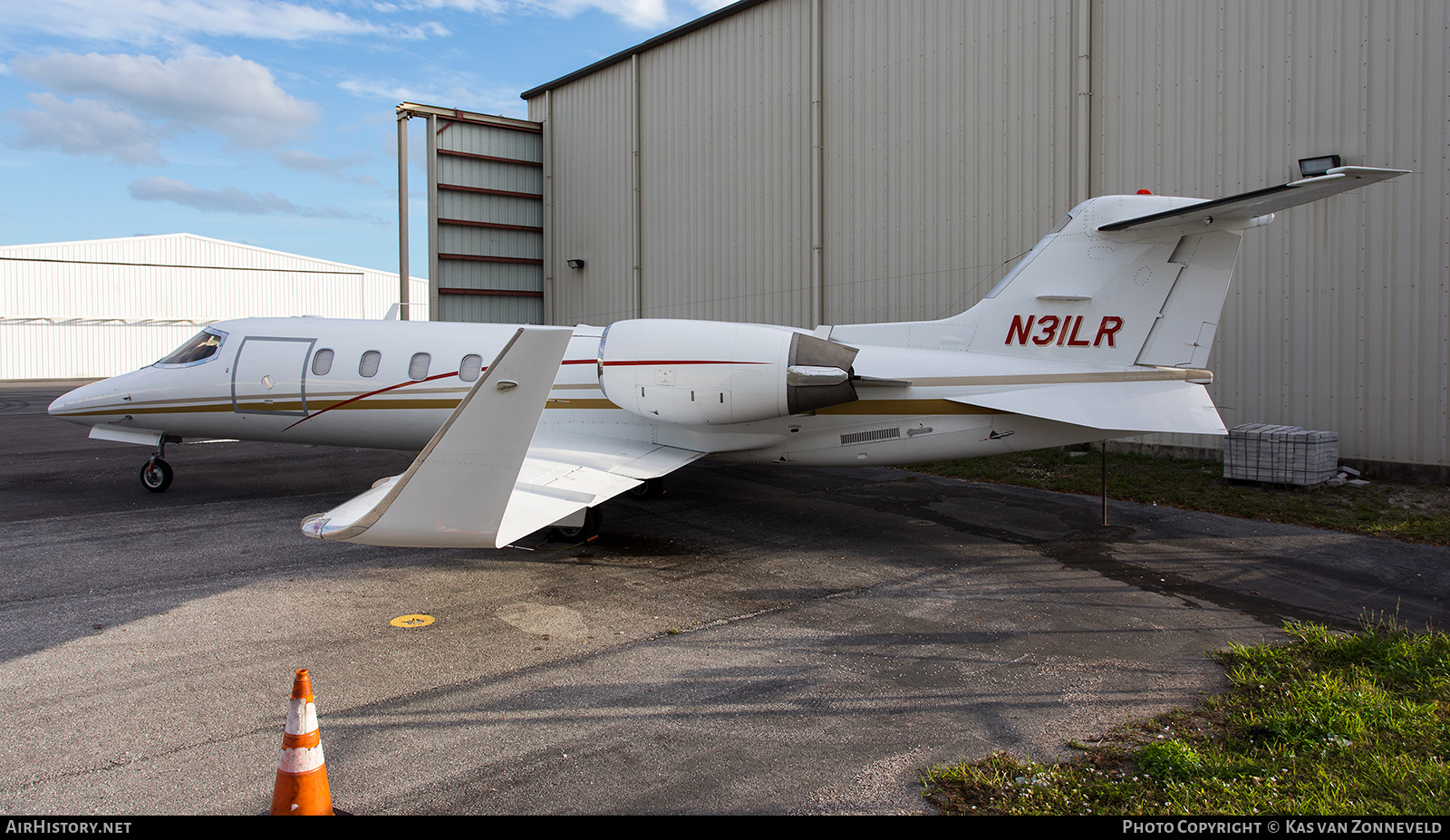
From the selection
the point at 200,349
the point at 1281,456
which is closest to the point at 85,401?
the point at 200,349

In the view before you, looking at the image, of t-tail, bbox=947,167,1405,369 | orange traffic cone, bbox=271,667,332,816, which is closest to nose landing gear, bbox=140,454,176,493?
orange traffic cone, bbox=271,667,332,816

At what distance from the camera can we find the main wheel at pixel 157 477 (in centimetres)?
1157

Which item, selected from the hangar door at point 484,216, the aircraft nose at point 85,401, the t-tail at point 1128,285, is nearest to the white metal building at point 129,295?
the hangar door at point 484,216

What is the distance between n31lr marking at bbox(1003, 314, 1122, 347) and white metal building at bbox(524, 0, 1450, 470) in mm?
6133

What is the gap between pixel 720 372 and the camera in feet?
26.4

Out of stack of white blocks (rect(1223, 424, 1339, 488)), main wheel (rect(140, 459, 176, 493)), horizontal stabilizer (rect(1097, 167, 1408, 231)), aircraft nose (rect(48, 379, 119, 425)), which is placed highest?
horizontal stabilizer (rect(1097, 167, 1408, 231))

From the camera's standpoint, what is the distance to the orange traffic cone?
3.32 meters

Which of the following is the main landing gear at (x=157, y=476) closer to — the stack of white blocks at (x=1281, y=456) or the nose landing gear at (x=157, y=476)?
the nose landing gear at (x=157, y=476)

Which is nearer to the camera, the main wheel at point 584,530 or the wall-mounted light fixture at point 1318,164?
the main wheel at point 584,530

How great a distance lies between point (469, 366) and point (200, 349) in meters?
4.39

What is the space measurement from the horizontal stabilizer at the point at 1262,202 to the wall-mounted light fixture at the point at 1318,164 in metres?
5.22

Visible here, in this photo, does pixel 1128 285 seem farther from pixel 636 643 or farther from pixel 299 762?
pixel 299 762

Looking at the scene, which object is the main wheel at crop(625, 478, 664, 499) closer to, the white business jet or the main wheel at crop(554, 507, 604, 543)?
the white business jet

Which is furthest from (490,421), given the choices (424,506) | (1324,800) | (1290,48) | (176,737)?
(1290,48)
